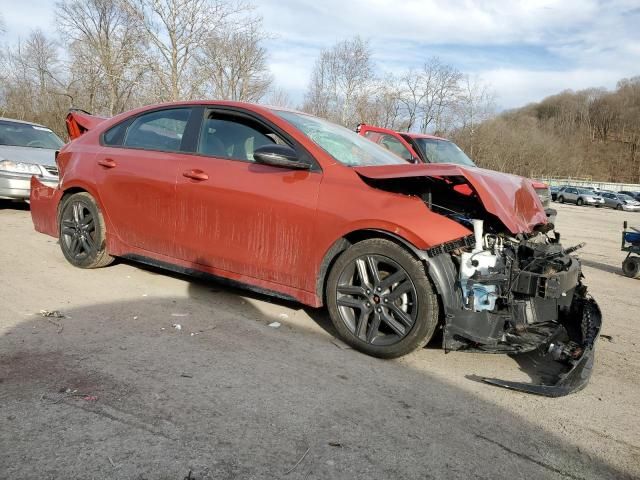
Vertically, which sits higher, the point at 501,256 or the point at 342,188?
the point at 342,188

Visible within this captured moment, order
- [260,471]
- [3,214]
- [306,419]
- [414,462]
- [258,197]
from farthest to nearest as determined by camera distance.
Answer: [3,214] → [258,197] → [306,419] → [414,462] → [260,471]

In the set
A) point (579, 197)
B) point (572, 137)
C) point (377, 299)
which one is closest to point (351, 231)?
point (377, 299)

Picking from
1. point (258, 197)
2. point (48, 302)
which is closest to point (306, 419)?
point (258, 197)

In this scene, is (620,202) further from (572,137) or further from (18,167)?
(572,137)

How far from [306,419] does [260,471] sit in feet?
1.54

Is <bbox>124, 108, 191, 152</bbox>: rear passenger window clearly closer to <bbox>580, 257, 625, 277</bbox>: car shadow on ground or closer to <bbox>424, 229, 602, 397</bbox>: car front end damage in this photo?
<bbox>424, 229, 602, 397</bbox>: car front end damage

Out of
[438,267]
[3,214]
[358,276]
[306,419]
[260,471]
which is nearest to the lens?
[260,471]

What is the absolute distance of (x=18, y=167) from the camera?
827 cm

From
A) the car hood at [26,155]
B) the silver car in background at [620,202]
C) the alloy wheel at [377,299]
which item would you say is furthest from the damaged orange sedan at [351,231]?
the silver car in background at [620,202]

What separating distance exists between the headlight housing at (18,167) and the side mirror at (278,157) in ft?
21.0

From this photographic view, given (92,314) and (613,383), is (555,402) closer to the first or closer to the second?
(613,383)

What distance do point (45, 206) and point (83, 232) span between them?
751 millimetres

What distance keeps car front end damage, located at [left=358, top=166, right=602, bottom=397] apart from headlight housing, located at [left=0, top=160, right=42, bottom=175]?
702 cm

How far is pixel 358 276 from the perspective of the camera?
3371 mm
